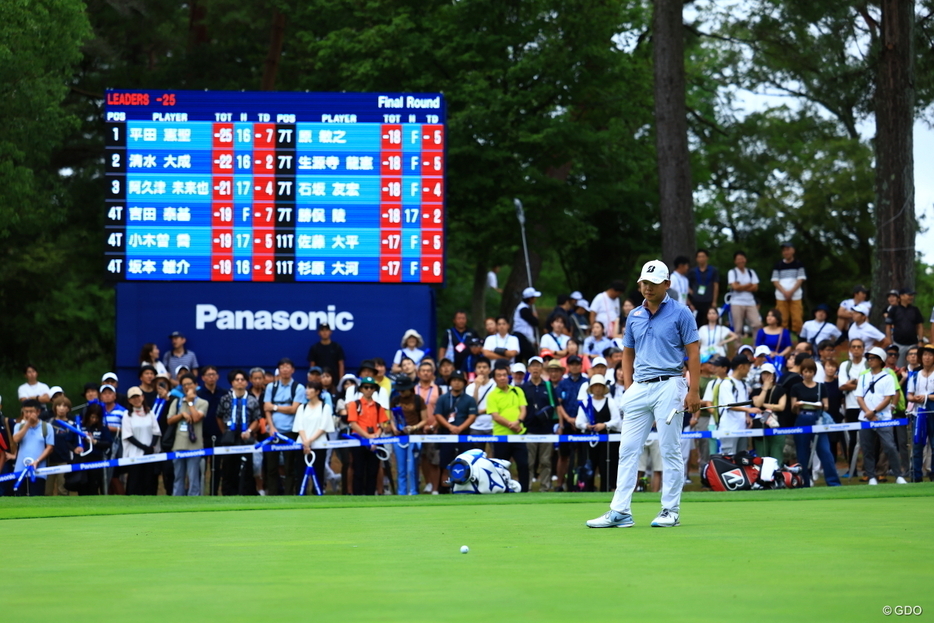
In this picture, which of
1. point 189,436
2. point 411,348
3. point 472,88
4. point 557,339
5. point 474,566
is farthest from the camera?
point 472,88

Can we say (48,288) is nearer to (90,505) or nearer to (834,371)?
(90,505)

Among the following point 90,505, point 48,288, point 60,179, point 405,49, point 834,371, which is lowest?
point 90,505

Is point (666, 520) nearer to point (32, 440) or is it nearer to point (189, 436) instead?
point (189, 436)

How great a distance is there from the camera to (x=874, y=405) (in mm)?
17594

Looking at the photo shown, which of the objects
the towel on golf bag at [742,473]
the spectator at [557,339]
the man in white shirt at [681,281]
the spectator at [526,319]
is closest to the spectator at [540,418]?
the spectator at [557,339]

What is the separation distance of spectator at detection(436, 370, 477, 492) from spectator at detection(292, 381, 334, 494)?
60.7 inches

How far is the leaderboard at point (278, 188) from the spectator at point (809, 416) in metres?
5.76

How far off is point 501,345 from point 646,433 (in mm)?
11105

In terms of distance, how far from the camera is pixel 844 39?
81.6 ft

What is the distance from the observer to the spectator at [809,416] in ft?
56.6

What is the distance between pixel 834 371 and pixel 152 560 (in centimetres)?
1331

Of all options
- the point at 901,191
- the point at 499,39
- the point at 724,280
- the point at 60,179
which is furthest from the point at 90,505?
the point at 724,280

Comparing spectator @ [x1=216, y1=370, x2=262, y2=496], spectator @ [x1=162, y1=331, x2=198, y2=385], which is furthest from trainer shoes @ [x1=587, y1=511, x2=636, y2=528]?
spectator @ [x1=162, y1=331, x2=198, y2=385]

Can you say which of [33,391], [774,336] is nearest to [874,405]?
[774,336]
